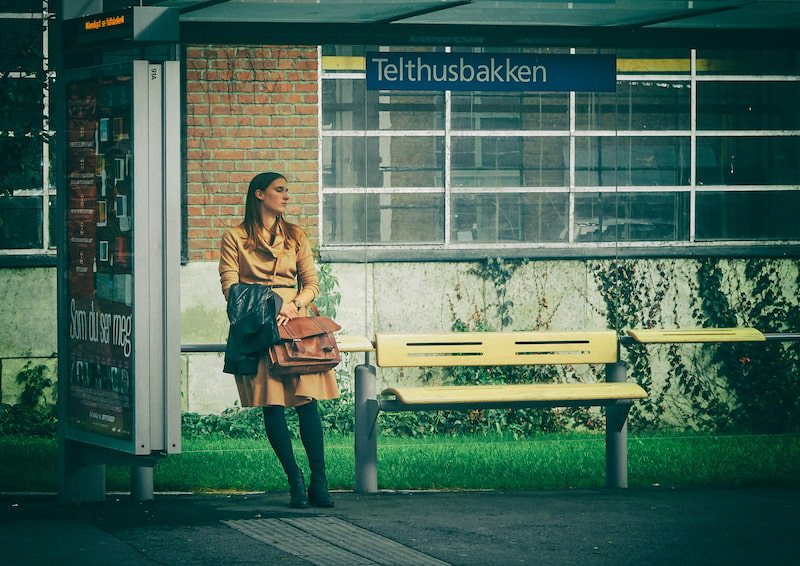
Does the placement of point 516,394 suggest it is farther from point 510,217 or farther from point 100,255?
point 100,255

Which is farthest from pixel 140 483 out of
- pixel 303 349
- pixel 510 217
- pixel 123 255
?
pixel 510 217

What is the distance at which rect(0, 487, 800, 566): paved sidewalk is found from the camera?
253 inches

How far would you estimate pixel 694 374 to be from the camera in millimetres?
10406

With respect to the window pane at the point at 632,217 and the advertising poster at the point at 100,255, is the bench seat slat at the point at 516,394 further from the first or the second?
the window pane at the point at 632,217

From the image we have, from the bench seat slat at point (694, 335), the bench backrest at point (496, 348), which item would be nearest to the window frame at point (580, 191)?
the bench seat slat at point (694, 335)

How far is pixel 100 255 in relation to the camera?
7.49 metres

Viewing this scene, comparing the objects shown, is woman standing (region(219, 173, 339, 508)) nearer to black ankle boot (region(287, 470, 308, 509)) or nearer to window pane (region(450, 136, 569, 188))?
black ankle boot (region(287, 470, 308, 509))

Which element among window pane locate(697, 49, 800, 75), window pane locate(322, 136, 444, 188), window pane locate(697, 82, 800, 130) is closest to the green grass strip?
window pane locate(322, 136, 444, 188)

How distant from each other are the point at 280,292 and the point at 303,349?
0.40 meters

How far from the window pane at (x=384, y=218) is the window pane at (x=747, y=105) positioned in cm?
210

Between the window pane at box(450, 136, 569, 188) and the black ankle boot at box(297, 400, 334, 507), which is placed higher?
the window pane at box(450, 136, 569, 188)

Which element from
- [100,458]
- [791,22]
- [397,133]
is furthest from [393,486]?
[791,22]

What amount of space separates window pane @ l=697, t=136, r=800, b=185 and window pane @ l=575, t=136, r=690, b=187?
162 millimetres

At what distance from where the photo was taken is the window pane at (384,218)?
9.99 m
